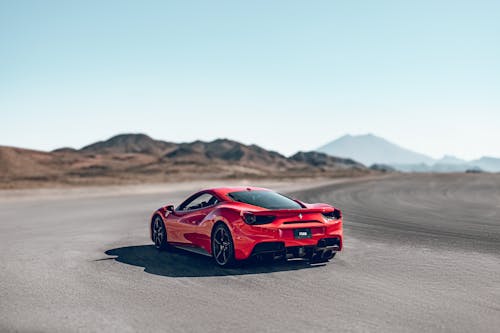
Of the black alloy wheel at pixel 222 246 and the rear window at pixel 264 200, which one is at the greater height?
the rear window at pixel 264 200

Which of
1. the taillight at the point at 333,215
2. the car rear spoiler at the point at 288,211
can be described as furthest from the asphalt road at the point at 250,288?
the car rear spoiler at the point at 288,211

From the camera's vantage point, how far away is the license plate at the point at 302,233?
28.3 ft

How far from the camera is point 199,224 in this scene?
31.4 feet

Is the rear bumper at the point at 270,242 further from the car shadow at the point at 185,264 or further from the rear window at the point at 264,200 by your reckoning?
the rear window at the point at 264,200

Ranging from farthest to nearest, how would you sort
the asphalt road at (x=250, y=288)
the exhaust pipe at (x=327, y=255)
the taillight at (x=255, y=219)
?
the exhaust pipe at (x=327, y=255), the taillight at (x=255, y=219), the asphalt road at (x=250, y=288)

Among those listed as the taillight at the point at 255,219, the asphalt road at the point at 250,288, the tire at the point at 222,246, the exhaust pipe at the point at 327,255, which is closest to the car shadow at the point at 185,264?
the asphalt road at the point at 250,288

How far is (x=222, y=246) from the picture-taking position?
29.2 ft

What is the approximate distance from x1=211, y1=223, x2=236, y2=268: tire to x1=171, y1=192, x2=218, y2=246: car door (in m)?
0.53

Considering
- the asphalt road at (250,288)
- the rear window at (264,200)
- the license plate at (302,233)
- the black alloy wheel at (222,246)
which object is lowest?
the asphalt road at (250,288)

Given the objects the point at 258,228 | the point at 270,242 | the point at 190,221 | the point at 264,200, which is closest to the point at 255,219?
the point at 258,228

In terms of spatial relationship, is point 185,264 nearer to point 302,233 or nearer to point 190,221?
point 190,221

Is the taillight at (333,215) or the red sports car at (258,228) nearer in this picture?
the red sports car at (258,228)

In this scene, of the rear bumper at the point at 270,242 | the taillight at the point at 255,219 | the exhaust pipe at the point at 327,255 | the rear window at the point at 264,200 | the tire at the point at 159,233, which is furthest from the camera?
the tire at the point at 159,233

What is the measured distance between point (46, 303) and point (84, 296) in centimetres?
47
